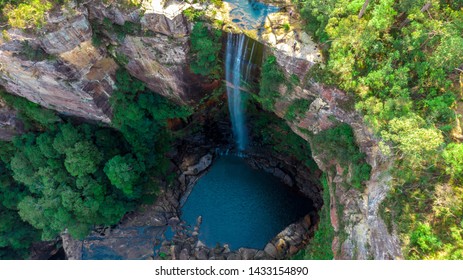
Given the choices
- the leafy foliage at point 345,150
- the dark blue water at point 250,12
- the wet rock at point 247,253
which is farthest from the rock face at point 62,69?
the leafy foliage at point 345,150

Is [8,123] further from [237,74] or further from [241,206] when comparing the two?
[241,206]

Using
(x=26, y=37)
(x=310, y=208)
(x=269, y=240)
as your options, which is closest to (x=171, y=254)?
(x=269, y=240)

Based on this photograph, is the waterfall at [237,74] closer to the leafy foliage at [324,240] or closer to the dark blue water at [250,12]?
the dark blue water at [250,12]

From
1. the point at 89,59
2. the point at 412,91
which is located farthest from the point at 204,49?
the point at 412,91

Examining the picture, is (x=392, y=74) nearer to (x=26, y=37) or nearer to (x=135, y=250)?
(x=26, y=37)

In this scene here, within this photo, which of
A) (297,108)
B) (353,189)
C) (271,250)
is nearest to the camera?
(353,189)
